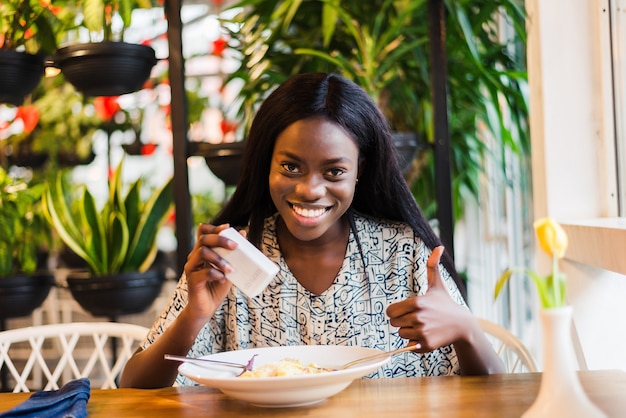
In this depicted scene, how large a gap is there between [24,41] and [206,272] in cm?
139

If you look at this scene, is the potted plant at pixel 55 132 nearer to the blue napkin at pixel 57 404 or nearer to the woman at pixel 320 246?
the woman at pixel 320 246

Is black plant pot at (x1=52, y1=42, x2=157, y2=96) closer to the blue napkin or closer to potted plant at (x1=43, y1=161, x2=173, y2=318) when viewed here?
potted plant at (x1=43, y1=161, x2=173, y2=318)

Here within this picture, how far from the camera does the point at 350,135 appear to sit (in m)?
1.60

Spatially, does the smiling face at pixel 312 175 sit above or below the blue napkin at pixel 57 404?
above

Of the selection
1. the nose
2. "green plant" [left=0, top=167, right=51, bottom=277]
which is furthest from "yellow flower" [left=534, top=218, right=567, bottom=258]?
"green plant" [left=0, top=167, right=51, bottom=277]

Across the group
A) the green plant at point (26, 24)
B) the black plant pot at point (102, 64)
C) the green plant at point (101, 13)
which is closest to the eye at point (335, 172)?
the black plant pot at point (102, 64)

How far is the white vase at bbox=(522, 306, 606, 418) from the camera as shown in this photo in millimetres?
795

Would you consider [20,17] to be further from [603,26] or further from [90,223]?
[603,26]

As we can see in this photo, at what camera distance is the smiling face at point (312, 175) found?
60.4 inches

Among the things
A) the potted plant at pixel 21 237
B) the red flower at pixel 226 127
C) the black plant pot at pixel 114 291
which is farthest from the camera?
the red flower at pixel 226 127

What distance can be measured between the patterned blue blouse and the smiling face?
15 centimetres

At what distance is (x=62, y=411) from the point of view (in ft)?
→ 3.76

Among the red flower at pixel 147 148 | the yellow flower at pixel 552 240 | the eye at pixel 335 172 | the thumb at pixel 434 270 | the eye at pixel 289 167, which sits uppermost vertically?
the red flower at pixel 147 148

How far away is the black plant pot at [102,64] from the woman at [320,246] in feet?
2.13
